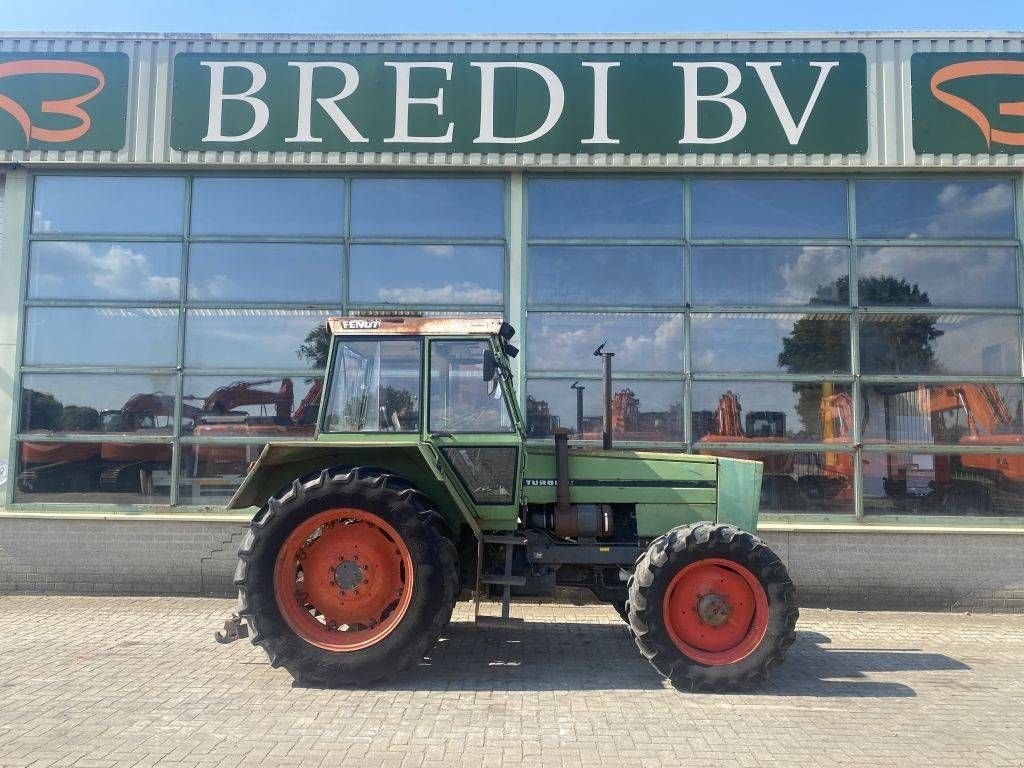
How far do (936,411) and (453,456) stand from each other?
552 centimetres

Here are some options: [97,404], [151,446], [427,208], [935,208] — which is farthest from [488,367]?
[935,208]

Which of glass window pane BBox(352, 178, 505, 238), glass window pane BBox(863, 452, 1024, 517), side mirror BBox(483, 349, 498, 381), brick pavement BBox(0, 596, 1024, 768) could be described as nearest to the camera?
brick pavement BBox(0, 596, 1024, 768)

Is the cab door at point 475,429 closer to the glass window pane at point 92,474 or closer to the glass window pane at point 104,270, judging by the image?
the glass window pane at point 92,474

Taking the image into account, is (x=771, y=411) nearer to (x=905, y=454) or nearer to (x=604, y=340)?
(x=905, y=454)

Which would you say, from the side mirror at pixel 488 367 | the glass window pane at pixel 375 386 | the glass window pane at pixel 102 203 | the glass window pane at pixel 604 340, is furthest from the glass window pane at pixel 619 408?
the glass window pane at pixel 102 203

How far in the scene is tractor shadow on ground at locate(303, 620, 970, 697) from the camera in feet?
16.0

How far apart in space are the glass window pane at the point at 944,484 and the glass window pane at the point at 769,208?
252 centimetres

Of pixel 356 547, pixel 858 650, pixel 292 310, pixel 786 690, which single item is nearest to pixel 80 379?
pixel 292 310

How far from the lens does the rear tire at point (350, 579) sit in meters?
4.75

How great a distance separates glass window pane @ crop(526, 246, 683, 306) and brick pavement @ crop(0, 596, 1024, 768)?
11.3ft

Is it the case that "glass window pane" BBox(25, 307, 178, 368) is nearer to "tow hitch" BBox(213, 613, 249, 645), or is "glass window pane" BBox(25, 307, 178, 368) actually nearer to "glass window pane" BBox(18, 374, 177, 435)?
"glass window pane" BBox(18, 374, 177, 435)

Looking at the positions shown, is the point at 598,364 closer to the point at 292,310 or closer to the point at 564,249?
the point at 564,249

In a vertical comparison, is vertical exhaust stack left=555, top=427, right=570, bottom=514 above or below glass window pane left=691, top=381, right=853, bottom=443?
below

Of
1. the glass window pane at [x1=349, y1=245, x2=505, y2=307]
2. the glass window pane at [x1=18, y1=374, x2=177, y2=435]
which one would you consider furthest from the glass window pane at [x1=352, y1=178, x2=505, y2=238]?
the glass window pane at [x1=18, y1=374, x2=177, y2=435]
